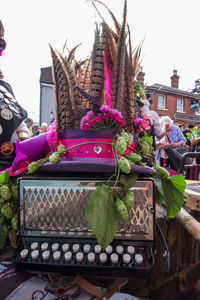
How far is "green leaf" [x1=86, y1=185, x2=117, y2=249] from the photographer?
0.72m

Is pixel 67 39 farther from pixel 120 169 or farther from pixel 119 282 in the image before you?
pixel 119 282

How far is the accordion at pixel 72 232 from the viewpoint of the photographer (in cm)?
78

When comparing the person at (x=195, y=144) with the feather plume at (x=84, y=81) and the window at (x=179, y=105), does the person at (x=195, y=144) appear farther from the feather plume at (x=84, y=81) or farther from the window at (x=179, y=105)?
the window at (x=179, y=105)

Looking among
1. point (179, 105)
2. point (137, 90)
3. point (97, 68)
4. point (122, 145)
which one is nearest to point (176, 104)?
point (179, 105)

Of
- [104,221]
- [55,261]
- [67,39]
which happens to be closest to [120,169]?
[104,221]

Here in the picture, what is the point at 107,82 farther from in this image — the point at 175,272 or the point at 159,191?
the point at 175,272

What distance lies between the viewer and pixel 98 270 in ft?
2.55

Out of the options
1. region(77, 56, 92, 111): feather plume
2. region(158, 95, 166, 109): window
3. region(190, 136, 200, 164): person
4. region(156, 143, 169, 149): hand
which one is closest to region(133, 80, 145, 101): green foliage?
region(77, 56, 92, 111): feather plume

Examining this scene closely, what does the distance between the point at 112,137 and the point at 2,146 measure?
3.04 ft

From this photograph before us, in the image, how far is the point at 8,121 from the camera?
143 centimetres

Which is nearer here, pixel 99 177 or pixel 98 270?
pixel 98 270

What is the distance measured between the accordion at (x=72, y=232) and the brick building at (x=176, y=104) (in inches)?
781

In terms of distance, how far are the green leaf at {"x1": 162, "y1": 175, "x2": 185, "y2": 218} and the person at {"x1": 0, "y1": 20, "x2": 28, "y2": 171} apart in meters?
1.16

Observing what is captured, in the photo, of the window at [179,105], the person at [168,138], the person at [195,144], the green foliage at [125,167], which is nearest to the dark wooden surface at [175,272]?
the green foliage at [125,167]
